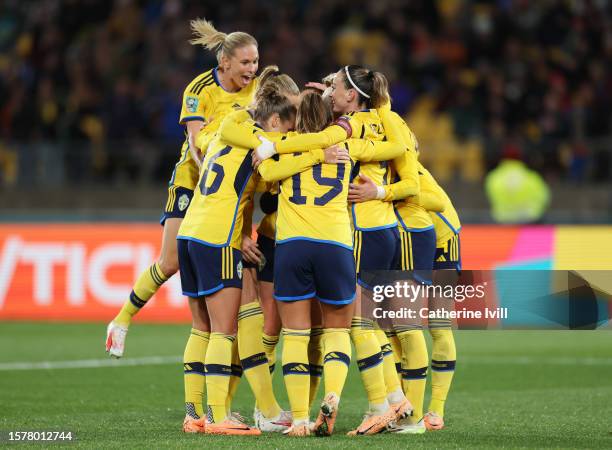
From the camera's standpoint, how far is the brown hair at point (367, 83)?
7137 mm

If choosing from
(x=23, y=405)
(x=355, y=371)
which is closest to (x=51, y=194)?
(x=355, y=371)

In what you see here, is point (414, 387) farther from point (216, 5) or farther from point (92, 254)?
point (216, 5)

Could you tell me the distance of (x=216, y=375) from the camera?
6969 millimetres

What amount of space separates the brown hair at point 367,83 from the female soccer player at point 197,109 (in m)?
0.96

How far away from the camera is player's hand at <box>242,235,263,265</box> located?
286 inches

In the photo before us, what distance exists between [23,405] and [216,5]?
38.9ft

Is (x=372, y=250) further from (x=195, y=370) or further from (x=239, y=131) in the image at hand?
(x=195, y=370)

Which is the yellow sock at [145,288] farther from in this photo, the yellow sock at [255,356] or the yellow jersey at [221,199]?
the yellow jersey at [221,199]

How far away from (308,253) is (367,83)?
115 centimetres

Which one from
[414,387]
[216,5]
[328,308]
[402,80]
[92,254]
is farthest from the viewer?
[216,5]

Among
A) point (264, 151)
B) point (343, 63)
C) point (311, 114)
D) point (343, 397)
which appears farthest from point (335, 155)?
point (343, 63)

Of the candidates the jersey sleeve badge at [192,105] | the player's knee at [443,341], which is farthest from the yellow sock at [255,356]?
the jersey sleeve badge at [192,105]

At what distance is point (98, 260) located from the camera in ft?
49.8

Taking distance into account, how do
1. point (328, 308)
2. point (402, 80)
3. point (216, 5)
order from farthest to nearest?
point (216, 5)
point (402, 80)
point (328, 308)
